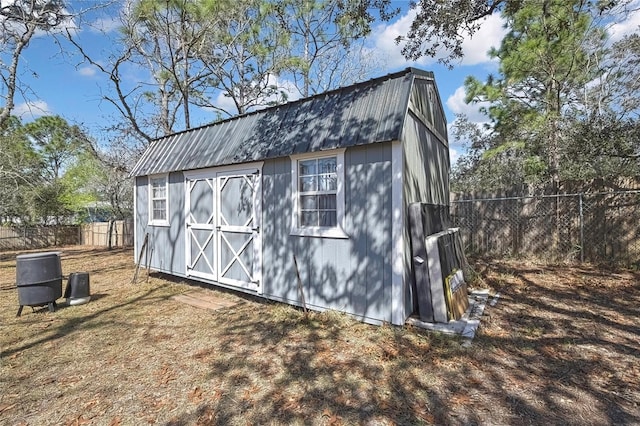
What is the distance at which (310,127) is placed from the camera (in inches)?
196

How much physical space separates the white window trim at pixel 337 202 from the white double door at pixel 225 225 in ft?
2.66

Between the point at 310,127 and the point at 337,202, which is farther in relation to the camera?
the point at 310,127

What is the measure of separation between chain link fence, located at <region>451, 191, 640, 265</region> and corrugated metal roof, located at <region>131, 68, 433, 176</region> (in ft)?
15.7

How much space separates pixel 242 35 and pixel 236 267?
10610mm

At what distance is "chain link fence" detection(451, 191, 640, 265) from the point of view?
22.3ft

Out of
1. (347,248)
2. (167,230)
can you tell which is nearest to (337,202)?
(347,248)

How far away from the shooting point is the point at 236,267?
6039mm

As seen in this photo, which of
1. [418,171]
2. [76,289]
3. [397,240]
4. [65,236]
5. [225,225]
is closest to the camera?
[397,240]

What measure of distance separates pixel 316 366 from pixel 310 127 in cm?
337

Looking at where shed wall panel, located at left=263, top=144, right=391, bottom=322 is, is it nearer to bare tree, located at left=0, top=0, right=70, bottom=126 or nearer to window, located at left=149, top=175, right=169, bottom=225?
window, located at left=149, top=175, right=169, bottom=225

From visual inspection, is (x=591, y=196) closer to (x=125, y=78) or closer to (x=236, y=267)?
(x=236, y=267)

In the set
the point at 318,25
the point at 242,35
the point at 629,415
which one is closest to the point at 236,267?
the point at 629,415

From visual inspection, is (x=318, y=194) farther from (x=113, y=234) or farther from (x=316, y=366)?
(x=113, y=234)

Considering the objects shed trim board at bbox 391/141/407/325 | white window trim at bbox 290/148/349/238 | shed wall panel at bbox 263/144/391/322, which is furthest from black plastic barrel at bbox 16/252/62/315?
shed trim board at bbox 391/141/407/325
